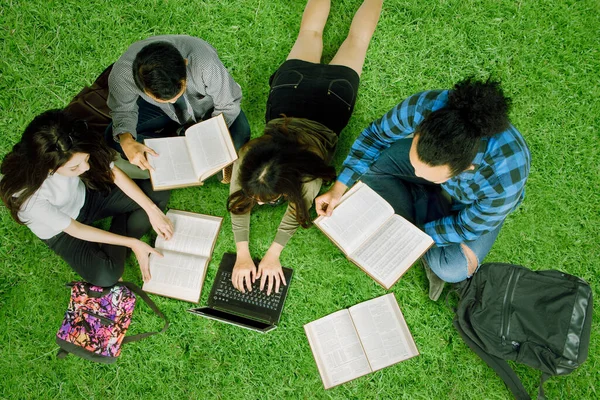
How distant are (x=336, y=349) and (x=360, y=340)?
0.17 metres

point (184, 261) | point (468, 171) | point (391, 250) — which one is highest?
point (468, 171)

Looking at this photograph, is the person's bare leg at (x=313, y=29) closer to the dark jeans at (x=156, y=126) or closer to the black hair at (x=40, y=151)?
the dark jeans at (x=156, y=126)

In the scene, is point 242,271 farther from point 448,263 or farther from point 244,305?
point 448,263

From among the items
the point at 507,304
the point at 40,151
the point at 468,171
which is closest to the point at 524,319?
the point at 507,304

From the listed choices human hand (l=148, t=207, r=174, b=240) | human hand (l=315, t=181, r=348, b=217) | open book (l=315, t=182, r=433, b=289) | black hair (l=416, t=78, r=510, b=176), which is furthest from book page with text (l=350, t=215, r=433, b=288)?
human hand (l=148, t=207, r=174, b=240)

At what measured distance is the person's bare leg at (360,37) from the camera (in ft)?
8.95

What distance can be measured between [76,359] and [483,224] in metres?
2.77

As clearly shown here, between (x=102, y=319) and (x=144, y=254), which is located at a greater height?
(x=144, y=254)

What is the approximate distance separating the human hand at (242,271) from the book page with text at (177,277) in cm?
24

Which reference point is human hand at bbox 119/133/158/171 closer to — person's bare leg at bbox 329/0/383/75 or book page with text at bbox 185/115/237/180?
book page with text at bbox 185/115/237/180

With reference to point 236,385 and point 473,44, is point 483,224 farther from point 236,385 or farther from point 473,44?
point 236,385

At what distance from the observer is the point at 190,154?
8.46ft

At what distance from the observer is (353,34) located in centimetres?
281

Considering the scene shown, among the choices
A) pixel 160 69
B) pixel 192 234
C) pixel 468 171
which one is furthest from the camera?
pixel 192 234
